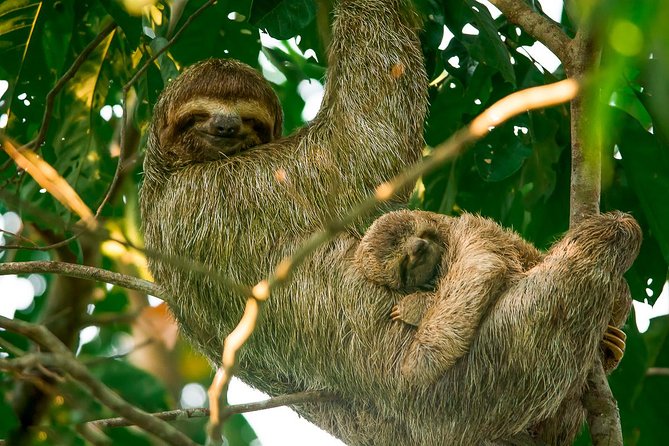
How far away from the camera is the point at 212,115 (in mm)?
6883

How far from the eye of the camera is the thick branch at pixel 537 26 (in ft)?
18.0

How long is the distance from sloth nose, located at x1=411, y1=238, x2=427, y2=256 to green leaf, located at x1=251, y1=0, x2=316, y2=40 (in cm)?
207

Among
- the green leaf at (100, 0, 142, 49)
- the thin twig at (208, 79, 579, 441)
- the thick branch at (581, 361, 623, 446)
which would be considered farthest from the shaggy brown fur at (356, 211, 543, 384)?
the green leaf at (100, 0, 142, 49)

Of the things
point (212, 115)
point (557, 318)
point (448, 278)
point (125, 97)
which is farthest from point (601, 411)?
point (125, 97)

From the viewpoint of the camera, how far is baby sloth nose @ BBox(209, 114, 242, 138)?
6.83 meters

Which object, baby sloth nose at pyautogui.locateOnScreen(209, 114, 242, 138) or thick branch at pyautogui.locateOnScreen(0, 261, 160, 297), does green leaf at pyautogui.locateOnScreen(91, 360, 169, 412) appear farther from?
baby sloth nose at pyautogui.locateOnScreen(209, 114, 242, 138)

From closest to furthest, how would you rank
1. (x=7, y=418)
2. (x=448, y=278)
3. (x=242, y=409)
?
(x=7, y=418)
(x=242, y=409)
(x=448, y=278)

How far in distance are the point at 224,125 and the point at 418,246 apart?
6.74 feet

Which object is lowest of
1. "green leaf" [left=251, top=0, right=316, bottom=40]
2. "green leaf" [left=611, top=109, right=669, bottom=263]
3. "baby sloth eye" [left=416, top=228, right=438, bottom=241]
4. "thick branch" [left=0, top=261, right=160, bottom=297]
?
"baby sloth eye" [left=416, top=228, right=438, bottom=241]

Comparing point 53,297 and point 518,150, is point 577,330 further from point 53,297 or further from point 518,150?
point 53,297

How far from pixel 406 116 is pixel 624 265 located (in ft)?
7.40

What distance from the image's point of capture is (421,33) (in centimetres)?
730

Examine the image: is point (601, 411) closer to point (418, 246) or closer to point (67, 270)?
→ point (418, 246)

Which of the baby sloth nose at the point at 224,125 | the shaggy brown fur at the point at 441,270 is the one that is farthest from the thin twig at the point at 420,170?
the baby sloth nose at the point at 224,125
